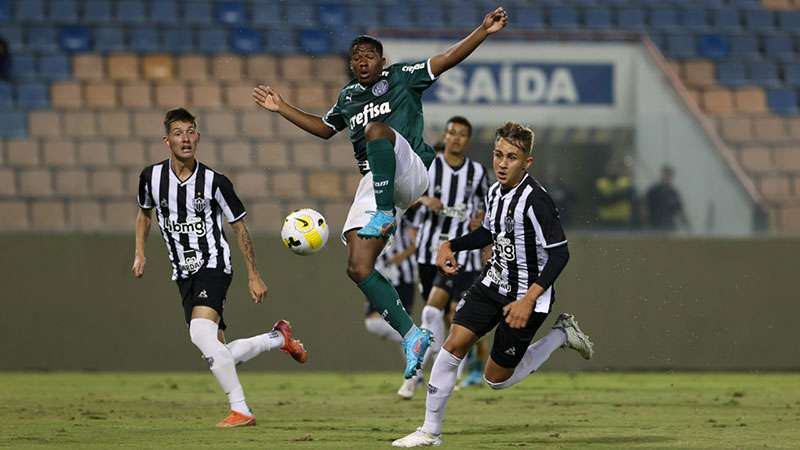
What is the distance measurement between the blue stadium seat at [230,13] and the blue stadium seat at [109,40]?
1.19 meters

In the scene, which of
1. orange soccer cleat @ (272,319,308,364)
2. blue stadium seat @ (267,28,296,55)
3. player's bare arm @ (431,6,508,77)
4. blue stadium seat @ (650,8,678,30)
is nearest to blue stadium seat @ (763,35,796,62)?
blue stadium seat @ (650,8,678,30)

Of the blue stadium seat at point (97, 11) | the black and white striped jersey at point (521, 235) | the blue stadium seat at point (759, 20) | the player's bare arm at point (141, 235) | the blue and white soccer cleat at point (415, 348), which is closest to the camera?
the black and white striped jersey at point (521, 235)

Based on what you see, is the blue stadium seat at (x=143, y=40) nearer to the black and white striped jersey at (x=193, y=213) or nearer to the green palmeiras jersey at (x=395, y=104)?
the black and white striped jersey at (x=193, y=213)

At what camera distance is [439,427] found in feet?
24.2

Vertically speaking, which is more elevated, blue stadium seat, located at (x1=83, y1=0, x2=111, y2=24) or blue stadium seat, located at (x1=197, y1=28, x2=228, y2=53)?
blue stadium seat, located at (x1=83, y1=0, x2=111, y2=24)

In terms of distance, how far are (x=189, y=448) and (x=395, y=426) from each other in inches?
66.3

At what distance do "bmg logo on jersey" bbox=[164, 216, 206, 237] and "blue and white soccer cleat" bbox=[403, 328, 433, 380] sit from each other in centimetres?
165

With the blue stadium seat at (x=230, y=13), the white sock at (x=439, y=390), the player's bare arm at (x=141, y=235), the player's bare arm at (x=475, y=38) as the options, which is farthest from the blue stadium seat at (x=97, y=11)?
the white sock at (x=439, y=390)

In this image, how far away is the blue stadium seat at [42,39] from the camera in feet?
55.4

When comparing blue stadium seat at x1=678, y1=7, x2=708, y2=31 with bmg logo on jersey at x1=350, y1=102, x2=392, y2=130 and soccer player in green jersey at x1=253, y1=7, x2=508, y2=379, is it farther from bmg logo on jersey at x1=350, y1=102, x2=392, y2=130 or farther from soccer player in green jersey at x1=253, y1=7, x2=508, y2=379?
bmg logo on jersey at x1=350, y1=102, x2=392, y2=130

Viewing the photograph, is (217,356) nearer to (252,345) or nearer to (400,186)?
(252,345)

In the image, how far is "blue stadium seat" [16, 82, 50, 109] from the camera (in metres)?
16.1

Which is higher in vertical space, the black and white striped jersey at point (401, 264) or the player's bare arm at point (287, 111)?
the player's bare arm at point (287, 111)

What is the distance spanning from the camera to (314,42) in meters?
17.4
